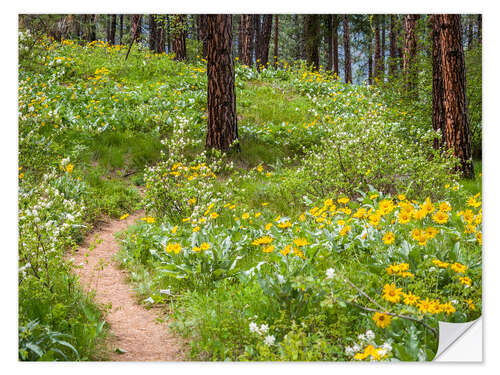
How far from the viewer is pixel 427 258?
118 inches

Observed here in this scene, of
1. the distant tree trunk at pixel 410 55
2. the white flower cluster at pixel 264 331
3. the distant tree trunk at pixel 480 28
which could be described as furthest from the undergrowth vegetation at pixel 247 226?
the distant tree trunk at pixel 480 28

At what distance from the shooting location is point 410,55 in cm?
880

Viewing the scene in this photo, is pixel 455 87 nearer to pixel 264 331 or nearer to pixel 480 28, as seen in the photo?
pixel 480 28

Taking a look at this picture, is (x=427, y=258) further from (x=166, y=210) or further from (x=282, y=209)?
(x=166, y=210)

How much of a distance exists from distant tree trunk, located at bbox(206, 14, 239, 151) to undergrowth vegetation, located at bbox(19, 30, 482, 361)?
365 mm

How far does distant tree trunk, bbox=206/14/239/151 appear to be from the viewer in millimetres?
6406

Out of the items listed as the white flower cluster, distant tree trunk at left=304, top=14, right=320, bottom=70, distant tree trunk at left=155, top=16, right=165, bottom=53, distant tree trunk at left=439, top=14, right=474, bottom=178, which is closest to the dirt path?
the white flower cluster

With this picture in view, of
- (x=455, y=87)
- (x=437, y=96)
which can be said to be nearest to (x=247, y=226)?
(x=455, y=87)

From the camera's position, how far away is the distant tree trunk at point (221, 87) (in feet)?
21.0

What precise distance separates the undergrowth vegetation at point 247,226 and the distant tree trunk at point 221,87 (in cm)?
36

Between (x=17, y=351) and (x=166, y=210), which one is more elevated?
(x=166, y=210)

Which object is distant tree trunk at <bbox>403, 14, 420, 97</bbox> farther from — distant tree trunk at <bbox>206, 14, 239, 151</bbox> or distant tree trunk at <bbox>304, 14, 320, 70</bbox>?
distant tree trunk at <bbox>304, 14, 320, 70</bbox>

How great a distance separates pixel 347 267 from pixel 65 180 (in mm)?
3392
